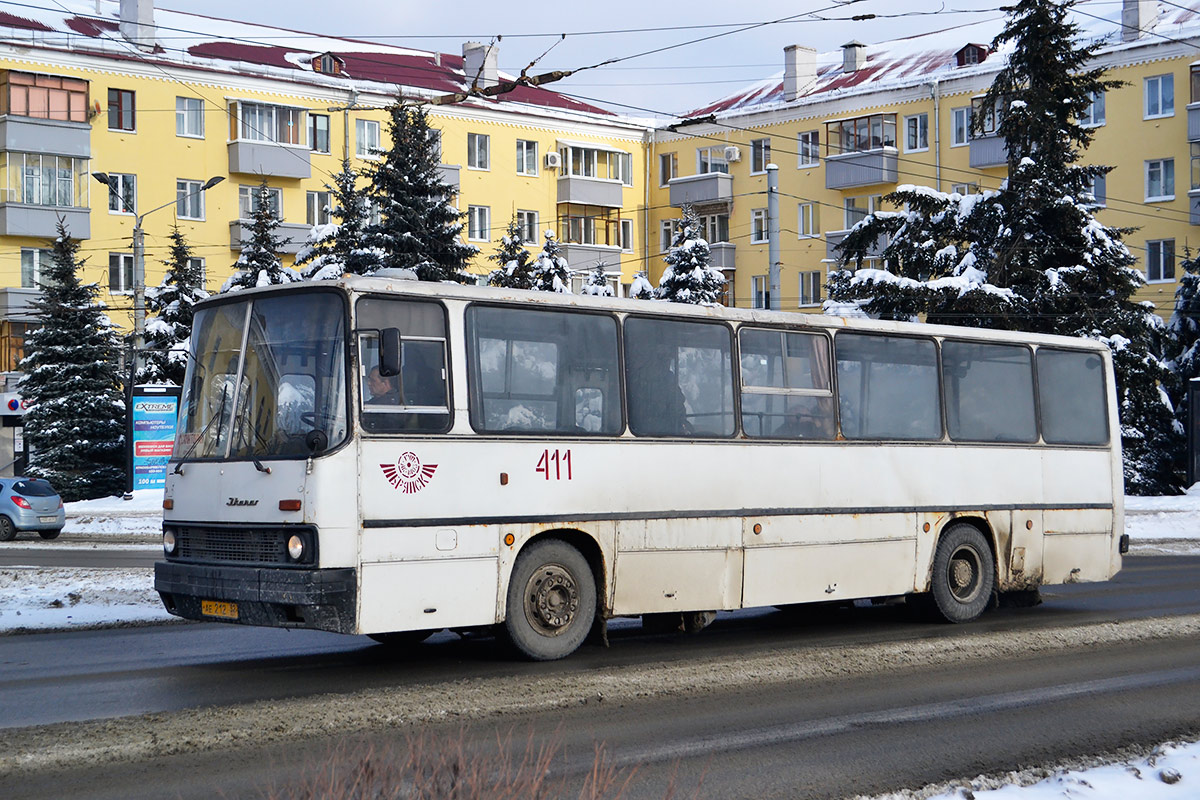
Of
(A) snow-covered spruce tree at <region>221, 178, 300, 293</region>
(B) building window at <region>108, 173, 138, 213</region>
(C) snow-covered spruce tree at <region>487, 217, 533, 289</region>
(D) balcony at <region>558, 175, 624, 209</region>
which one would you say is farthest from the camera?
(D) balcony at <region>558, 175, 624, 209</region>

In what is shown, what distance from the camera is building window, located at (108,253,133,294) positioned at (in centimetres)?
5650

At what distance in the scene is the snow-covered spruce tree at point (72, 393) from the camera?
46031 mm

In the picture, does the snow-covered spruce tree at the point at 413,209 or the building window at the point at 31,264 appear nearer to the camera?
the snow-covered spruce tree at the point at 413,209

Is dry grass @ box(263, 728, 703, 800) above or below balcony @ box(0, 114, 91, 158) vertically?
below

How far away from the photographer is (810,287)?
6644 centimetres

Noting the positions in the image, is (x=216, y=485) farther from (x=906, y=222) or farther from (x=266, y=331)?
(x=906, y=222)

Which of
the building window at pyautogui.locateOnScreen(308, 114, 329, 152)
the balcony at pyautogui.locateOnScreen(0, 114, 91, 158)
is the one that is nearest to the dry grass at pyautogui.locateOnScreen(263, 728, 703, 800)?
the balcony at pyautogui.locateOnScreen(0, 114, 91, 158)

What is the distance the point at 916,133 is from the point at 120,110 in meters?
32.8

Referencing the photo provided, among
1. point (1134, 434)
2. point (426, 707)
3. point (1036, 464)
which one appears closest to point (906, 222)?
point (1134, 434)

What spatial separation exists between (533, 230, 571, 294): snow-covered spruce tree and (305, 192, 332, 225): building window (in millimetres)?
12287

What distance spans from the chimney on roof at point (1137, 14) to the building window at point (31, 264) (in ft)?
140

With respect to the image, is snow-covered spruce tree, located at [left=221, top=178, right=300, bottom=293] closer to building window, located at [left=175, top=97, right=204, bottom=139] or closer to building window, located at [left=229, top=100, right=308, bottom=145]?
building window, located at [left=229, top=100, right=308, bottom=145]

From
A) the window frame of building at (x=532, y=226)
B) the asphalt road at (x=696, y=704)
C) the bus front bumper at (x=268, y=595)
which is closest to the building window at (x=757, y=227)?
the window frame of building at (x=532, y=226)

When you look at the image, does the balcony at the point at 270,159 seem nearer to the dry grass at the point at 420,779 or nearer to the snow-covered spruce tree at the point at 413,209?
the snow-covered spruce tree at the point at 413,209
